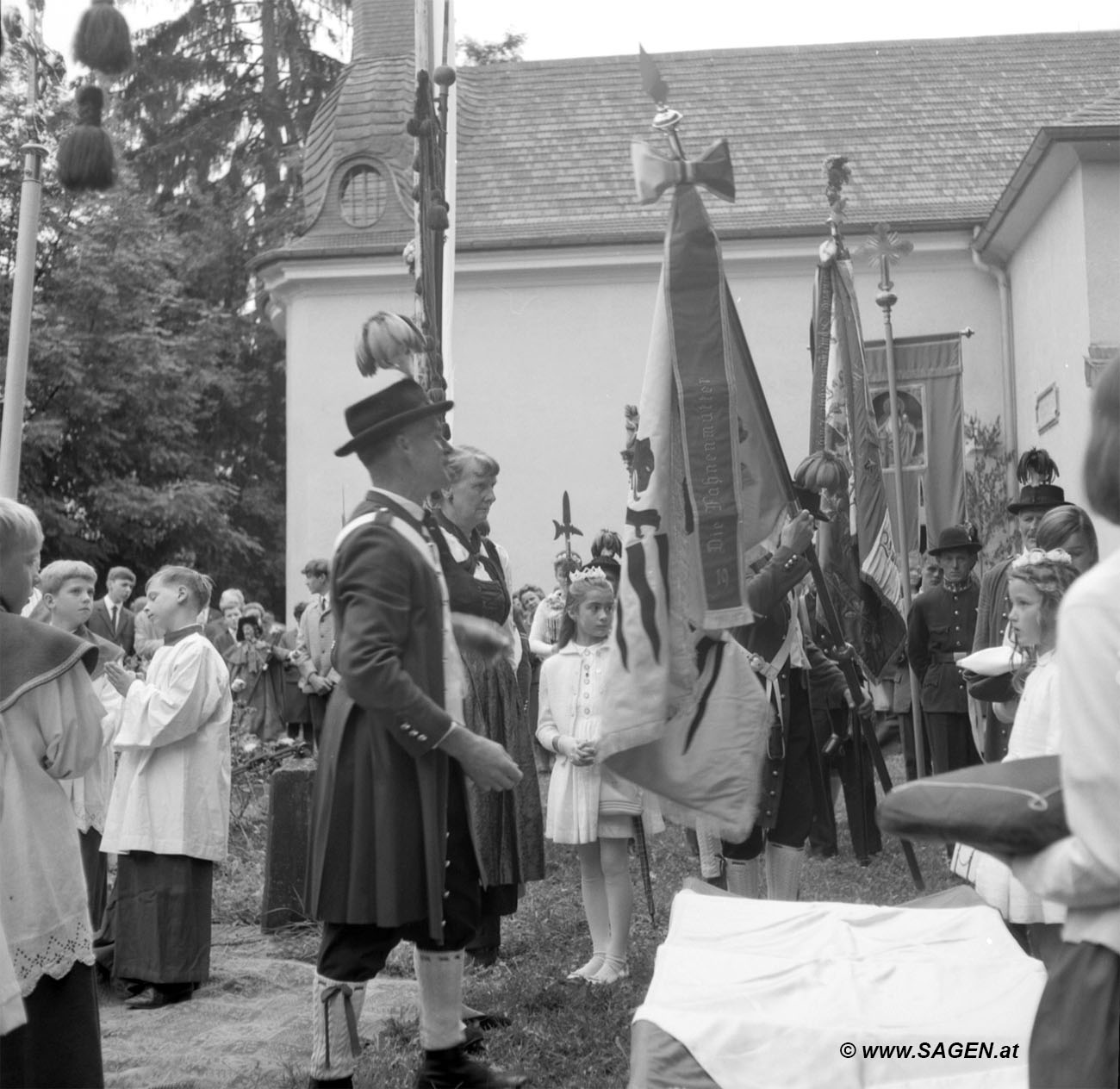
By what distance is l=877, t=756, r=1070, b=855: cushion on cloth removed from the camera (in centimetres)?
225

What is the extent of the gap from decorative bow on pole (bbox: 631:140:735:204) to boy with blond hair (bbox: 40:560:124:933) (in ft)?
8.14

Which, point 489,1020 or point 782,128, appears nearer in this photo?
point 489,1020

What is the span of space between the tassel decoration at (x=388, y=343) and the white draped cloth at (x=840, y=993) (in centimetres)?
216

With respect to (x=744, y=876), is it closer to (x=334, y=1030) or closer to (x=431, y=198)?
(x=334, y=1030)

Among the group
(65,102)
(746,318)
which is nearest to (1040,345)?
(746,318)

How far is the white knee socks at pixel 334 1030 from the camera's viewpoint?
4.17 m

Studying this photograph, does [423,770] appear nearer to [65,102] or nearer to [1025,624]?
[1025,624]

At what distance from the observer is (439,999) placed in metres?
4.47

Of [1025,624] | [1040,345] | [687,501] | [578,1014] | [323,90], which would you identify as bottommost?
[578,1014]

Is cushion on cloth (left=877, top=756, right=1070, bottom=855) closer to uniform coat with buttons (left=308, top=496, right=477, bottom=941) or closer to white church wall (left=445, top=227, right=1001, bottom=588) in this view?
uniform coat with buttons (left=308, top=496, right=477, bottom=941)

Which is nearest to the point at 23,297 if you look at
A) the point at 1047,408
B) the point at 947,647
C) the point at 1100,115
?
the point at 947,647

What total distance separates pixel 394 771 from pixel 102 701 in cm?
203

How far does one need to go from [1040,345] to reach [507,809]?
12766 mm

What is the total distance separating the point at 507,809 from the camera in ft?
18.3
